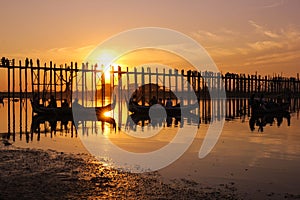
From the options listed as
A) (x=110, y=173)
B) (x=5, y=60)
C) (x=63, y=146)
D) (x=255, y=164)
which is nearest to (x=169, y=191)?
(x=110, y=173)

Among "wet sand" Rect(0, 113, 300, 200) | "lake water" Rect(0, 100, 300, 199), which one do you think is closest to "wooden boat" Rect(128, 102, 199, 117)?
"lake water" Rect(0, 100, 300, 199)

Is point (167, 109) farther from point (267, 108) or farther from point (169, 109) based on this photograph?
point (267, 108)

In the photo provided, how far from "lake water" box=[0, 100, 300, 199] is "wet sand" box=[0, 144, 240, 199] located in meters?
0.58

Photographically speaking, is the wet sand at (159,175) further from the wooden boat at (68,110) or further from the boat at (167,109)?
the boat at (167,109)

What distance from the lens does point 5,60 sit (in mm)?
32094

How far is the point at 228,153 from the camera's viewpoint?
14039 millimetres

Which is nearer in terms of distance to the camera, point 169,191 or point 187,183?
point 169,191

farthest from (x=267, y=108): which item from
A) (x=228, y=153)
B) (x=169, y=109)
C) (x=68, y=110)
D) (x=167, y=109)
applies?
(x=228, y=153)

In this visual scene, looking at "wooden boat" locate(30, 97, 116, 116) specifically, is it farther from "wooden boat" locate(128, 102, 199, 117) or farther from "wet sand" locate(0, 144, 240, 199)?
"wet sand" locate(0, 144, 240, 199)

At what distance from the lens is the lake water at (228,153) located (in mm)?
9695

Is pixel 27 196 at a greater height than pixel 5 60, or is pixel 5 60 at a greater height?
pixel 5 60

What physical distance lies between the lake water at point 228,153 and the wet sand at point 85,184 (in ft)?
1.91

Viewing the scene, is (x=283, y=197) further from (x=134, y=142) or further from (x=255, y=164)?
(x=134, y=142)

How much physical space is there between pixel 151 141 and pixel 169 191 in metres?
8.84
